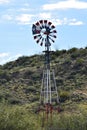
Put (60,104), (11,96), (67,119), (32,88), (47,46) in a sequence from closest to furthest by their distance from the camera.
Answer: (67,119) < (47,46) < (60,104) < (11,96) < (32,88)

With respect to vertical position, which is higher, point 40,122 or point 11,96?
point 11,96

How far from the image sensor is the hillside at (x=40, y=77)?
241ft

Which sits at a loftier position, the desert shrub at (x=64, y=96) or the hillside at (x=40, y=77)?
the hillside at (x=40, y=77)

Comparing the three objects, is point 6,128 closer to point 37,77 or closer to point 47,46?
point 47,46

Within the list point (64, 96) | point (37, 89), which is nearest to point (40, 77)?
point (37, 89)

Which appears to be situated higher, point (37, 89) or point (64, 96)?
point (37, 89)

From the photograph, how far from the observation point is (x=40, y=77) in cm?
8325

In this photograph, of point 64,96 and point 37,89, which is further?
point 37,89

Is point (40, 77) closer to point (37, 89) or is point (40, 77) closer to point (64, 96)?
point (37, 89)

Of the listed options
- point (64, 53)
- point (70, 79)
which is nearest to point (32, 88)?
point (70, 79)

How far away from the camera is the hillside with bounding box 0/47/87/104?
7350 centimetres

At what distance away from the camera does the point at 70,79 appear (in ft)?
262

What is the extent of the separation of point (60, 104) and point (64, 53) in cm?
2806

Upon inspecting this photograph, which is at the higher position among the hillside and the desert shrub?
the hillside
